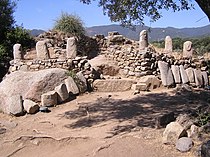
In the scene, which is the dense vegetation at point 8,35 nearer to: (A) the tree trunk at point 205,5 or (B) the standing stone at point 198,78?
(B) the standing stone at point 198,78

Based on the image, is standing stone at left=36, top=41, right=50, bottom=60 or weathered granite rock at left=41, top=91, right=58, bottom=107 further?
standing stone at left=36, top=41, right=50, bottom=60

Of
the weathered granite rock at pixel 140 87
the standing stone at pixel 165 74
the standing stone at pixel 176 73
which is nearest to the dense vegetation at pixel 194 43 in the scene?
the standing stone at pixel 176 73

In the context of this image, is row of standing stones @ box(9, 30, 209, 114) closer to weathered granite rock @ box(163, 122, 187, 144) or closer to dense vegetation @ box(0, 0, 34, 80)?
dense vegetation @ box(0, 0, 34, 80)

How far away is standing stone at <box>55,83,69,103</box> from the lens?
9.41 meters

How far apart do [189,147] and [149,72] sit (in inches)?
302

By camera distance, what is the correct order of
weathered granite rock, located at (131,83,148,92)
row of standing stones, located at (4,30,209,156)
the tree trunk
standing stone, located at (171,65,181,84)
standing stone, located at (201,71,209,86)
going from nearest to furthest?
the tree trunk < weathered granite rock, located at (131,83,148,92) < row of standing stones, located at (4,30,209,156) < standing stone, located at (171,65,181,84) < standing stone, located at (201,71,209,86)

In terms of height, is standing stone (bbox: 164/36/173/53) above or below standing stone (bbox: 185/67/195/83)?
above

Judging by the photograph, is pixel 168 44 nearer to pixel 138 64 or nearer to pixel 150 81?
pixel 138 64

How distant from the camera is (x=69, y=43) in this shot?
12.0m

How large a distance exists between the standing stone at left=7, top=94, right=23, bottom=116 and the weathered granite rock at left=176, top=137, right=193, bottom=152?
5026mm

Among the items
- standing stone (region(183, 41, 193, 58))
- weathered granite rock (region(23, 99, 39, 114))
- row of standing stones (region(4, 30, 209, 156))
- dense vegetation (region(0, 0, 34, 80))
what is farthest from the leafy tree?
weathered granite rock (region(23, 99, 39, 114))

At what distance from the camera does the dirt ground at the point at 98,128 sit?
17.5 feet

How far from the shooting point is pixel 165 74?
11.9m

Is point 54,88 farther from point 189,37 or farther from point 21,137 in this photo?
point 189,37
